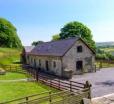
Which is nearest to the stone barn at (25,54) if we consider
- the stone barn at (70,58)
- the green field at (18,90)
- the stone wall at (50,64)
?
the stone wall at (50,64)

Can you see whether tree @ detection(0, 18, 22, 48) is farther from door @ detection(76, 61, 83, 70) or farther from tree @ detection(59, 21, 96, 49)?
door @ detection(76, 61, 83, 70)

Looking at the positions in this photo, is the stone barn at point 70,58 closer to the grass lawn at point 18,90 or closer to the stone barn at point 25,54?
the grass lawn at point 18,90

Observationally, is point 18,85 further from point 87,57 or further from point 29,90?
point 87,57

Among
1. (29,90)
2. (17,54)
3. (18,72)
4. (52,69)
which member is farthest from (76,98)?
(17,54)

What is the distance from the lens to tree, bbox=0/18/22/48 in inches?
3347

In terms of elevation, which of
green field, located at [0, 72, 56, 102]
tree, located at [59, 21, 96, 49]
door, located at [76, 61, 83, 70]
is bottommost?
green field, located at [0, 72, 56, 102]

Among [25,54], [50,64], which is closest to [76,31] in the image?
[25,54]

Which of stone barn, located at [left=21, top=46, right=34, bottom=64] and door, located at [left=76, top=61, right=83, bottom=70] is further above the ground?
stone barn, located at [left=21, top=46, right=34, bottom=64]

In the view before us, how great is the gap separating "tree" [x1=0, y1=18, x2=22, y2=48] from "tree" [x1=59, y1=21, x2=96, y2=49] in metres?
21.9

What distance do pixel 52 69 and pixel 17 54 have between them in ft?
126

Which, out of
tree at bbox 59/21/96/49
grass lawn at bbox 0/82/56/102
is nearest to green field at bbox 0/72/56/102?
grass lawn at bbox 0/82/56/102

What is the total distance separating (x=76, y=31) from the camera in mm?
75312

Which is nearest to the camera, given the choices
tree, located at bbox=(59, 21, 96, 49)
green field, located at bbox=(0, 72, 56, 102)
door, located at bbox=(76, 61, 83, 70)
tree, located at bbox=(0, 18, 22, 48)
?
green field, located at bbox=(0, 72, 56, 102)

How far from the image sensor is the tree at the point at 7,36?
85006 mm
